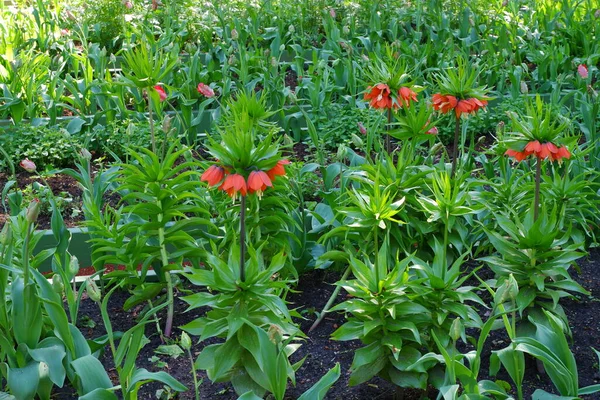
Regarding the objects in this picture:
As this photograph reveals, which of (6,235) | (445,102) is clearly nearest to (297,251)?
(445,102)

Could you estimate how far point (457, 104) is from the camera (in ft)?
9.86

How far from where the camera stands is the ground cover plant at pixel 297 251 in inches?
91.9

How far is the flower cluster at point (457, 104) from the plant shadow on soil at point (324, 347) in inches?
30.4

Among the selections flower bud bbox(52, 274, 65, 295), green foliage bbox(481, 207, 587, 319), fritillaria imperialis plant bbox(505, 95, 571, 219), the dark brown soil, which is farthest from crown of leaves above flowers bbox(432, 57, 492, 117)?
the dark brown soil

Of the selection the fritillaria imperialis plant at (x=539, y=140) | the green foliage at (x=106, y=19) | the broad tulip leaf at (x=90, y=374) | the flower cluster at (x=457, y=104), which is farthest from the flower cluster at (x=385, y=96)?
the green foliage at (x=106, y=19)

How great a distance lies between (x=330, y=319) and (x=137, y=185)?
2.73 ft

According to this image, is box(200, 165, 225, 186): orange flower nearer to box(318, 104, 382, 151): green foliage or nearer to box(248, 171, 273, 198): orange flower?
box(248, 171, 273, 198): orange flower

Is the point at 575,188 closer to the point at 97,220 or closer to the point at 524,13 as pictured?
the point at 97,220

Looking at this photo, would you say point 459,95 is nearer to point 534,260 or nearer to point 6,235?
point 534,260

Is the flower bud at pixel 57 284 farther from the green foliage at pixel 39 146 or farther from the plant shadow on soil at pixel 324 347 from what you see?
the green foliage at pixel 39 146

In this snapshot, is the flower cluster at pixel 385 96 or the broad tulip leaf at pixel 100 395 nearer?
the broad tulip leaf at pixel 100 395

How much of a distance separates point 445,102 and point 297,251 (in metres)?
0.78

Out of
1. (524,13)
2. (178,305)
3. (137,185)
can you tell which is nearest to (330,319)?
(178,305)

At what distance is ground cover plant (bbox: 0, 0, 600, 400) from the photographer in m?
2.33
